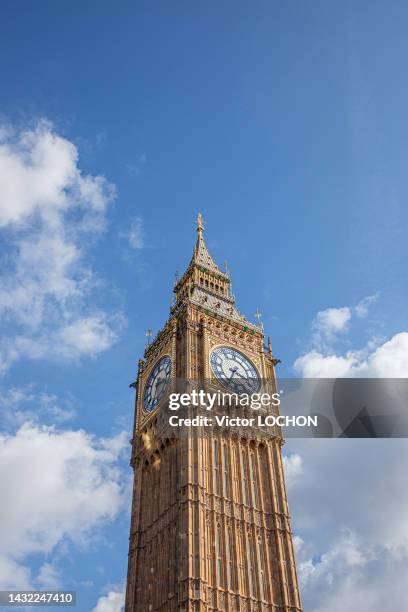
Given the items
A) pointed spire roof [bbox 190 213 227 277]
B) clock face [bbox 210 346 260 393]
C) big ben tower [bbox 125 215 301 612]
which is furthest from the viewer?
pointed spire roof [bbox 190 213 227 277]

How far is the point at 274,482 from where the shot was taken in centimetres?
6028

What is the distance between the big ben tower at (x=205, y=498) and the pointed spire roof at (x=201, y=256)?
1220 centimetres

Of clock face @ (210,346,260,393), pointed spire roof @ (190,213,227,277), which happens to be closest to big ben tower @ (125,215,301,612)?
clock face @ (210,346,260,393)

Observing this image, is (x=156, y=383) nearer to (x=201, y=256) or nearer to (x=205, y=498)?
(x=205, y=498)

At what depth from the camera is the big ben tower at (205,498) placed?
5131 centimetres

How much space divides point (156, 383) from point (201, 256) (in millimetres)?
23435

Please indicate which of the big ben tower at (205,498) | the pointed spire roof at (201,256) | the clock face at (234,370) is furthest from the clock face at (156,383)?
the pointed spire roof at (201,256)

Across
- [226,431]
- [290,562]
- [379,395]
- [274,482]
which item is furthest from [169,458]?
[379,395]

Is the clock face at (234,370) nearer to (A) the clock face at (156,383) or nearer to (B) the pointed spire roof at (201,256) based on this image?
(A) the clock face at (156,383)

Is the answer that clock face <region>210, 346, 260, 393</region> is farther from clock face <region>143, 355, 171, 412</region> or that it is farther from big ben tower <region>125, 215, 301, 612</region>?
clock face <region>143, 355, 171, 412</region>

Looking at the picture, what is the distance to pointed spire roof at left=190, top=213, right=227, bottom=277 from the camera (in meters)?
84.3

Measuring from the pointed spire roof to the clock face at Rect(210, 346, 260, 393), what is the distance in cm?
1765

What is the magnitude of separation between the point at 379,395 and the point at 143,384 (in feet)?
96.3

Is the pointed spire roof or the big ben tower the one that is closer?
the big ben tower
